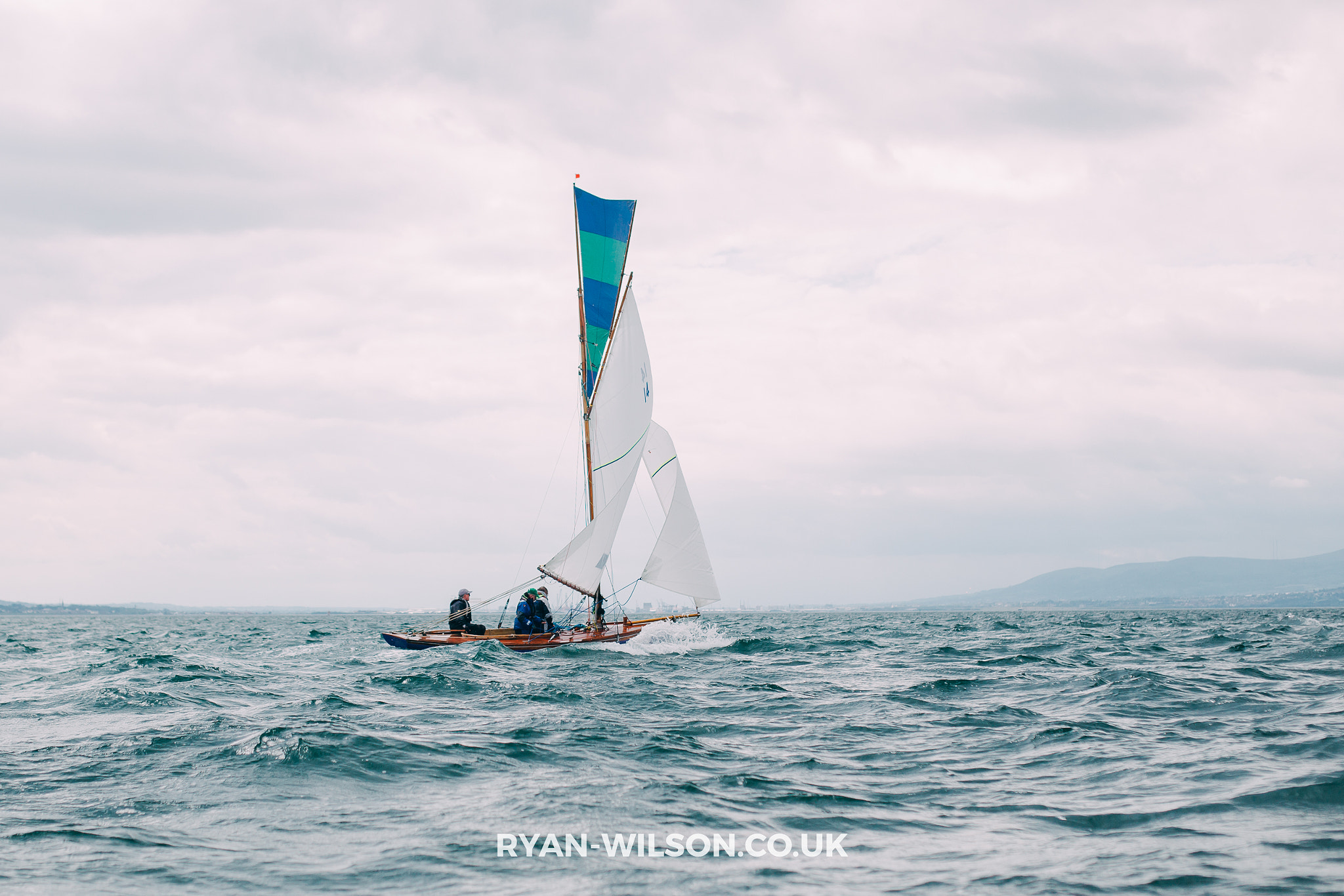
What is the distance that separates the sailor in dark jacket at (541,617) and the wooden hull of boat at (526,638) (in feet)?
1.26

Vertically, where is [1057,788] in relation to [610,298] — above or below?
below

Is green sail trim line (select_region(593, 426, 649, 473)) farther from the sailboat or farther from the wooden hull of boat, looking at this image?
the wooden hull of boat

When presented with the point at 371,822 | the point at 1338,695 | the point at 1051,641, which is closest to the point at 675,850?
the point at 371,822

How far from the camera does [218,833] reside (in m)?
9.41

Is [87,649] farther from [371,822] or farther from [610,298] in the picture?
[371,822]

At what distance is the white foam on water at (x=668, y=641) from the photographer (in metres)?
31.4

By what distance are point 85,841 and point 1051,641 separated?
37.0 m

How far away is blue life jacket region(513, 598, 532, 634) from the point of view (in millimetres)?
31109

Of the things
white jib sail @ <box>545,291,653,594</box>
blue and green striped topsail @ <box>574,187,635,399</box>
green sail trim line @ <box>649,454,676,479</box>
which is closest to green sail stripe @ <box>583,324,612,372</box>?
blue and green striped topsail @ <box>574,187,635,399</box>

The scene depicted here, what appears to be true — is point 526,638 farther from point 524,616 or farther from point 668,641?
point 668,641

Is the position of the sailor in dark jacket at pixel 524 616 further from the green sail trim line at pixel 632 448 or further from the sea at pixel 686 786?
the sea at pixel 686 786

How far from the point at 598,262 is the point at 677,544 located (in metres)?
11.0

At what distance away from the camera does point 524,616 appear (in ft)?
103

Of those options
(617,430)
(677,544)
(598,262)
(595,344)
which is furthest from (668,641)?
(598,262)
